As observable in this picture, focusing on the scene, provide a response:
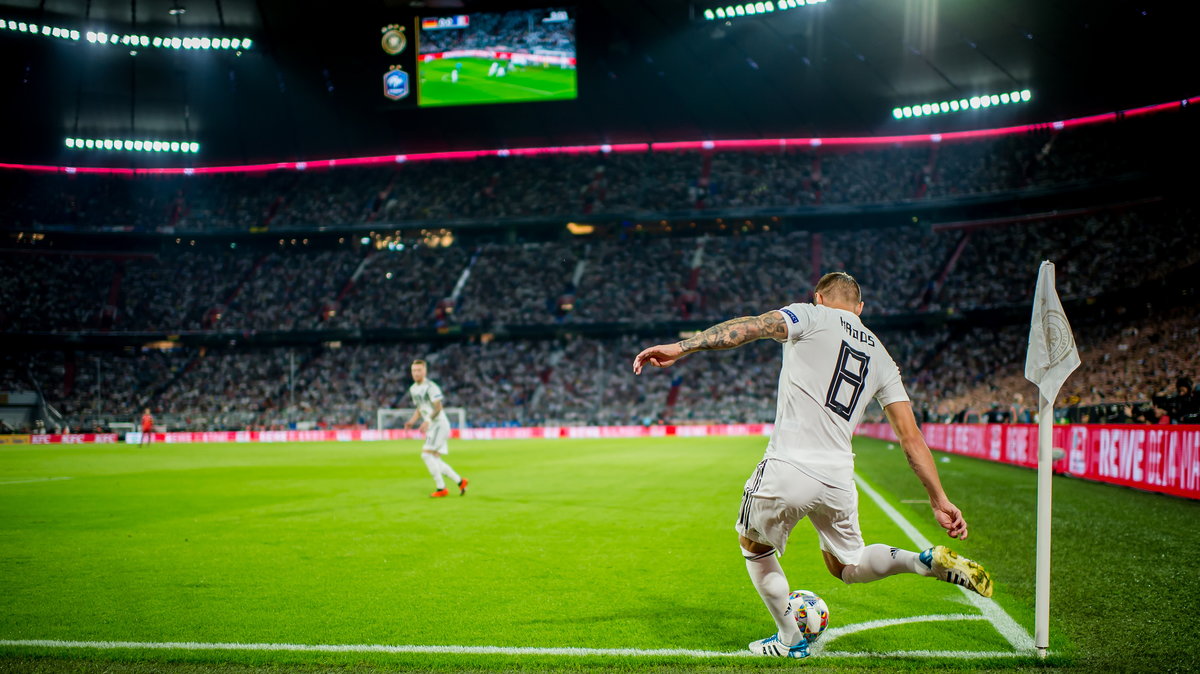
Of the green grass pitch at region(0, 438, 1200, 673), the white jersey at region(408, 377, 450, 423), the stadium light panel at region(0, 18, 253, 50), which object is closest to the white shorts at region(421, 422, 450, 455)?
the white jersey at region(408, 377, 450, 423)

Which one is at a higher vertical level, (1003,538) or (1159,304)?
(1159,304)

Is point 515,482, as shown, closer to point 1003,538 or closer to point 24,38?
point 1003,538

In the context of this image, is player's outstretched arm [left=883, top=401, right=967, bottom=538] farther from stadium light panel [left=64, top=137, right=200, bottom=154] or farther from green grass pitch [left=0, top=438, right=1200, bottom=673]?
stadium light panel [left=64, top=137, right=200, bottom=154]

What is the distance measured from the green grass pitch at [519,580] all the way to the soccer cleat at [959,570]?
79 cm

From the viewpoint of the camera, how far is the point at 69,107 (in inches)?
1938

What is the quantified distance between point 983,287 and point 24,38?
170ft

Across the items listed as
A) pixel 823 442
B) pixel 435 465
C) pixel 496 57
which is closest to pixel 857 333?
pixel 823 442

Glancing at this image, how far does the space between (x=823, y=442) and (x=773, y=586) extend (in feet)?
3.11

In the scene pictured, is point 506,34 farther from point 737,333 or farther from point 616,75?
point 737,333

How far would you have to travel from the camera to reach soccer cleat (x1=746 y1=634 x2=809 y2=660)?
4984 millimetres

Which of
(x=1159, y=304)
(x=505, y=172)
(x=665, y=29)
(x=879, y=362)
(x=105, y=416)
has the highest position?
(x=665, y=29)

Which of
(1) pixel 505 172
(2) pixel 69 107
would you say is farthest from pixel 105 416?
(1) pixel 505 172

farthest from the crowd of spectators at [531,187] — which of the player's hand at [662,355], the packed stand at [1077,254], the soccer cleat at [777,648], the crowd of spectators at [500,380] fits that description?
the player's hand at [662,355]

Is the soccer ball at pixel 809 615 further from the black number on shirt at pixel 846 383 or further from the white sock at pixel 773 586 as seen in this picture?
the black number on shirt at pixel 846 383
